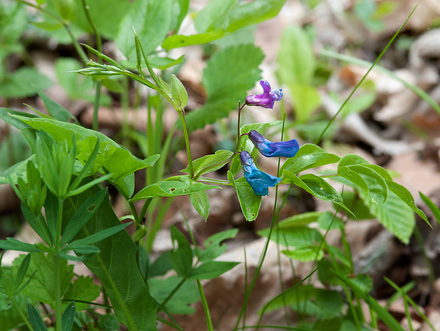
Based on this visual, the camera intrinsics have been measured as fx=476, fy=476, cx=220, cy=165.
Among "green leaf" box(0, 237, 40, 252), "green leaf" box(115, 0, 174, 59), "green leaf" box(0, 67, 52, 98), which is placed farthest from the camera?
"green leaf" box(0, 67, 52, 98)

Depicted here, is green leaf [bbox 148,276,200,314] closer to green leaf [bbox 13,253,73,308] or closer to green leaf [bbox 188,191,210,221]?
green leaf [bbox 13,253,73,308]

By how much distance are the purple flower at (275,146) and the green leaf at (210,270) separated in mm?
268

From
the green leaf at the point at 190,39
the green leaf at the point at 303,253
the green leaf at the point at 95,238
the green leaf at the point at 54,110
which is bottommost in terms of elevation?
the green leaf at the point at 303,253

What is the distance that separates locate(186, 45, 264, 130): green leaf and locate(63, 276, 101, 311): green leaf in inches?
20.0

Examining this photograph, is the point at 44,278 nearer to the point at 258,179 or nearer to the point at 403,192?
the point at 258,179

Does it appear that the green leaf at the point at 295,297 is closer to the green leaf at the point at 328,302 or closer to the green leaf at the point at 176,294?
the green leaf at the point at 328,302

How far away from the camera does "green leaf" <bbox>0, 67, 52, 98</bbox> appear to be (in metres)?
1.73

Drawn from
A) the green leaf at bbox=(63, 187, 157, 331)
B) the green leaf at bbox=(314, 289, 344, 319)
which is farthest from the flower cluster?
the green leaf at bbox=(314, 289, 344, 319)

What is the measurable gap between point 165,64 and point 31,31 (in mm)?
1990

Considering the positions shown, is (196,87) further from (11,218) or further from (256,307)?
(256,307)

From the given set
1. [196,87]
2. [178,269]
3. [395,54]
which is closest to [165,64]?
[178,269]

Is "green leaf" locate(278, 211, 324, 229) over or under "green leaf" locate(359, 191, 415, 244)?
over

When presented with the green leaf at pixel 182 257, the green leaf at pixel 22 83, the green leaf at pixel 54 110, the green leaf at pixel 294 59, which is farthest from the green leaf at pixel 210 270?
the green leaf at pixel 294 59

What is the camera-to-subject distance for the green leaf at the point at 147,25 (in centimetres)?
94
